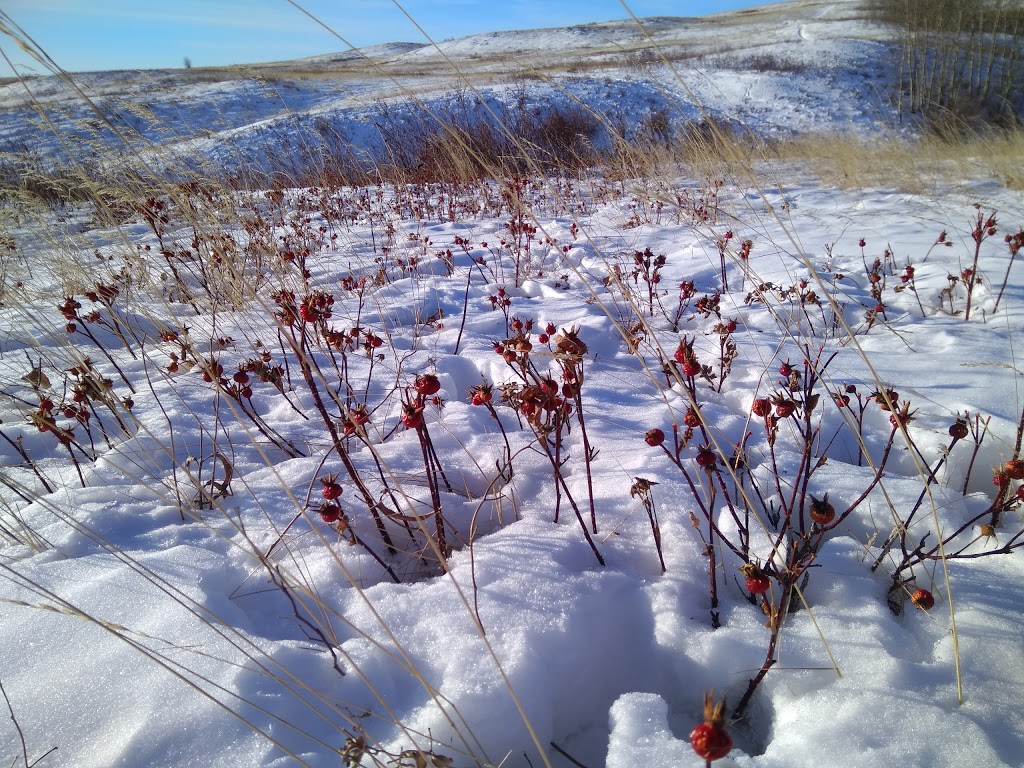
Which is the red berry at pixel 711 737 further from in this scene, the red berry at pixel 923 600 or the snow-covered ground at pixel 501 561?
the red berry at pixel 923 600

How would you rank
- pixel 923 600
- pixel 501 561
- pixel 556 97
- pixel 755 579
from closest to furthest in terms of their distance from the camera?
1. pixel 755 579
2. pixel 923 600
3. pixel 501 561
4. pixel 556 97

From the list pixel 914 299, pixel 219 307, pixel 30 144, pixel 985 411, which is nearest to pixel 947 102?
pixel 914 299

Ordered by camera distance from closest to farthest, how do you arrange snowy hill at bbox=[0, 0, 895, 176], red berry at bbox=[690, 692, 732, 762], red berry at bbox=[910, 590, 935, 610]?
1. red berry at bbox=[690, 692, 732, 762]
2. red berry at bbox=[910, 590, 935, 610]
3. snowy hill at bbox=[0, 0, 895, 176]

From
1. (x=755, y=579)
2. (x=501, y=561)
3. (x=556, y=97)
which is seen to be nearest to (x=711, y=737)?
(x=755, y=579)

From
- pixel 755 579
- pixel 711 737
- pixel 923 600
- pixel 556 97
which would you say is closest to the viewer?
pixel 711 737

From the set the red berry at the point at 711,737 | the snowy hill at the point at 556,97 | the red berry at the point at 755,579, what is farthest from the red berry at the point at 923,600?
the snowy hill at the point at 556,97

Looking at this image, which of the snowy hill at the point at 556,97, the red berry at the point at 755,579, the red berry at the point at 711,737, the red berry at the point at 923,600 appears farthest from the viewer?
the snowy hill at the point at 556,97

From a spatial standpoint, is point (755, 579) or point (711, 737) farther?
point (755, 579)

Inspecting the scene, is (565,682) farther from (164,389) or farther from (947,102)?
(947,102)

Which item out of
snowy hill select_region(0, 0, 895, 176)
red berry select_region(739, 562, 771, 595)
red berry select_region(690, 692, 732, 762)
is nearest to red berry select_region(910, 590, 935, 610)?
red berry select_region(739, 562, 771, 595)

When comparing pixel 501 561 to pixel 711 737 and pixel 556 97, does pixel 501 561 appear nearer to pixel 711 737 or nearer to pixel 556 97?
pixel 711 737

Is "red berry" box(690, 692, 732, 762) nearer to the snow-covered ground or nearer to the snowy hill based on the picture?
the snow-covered ground

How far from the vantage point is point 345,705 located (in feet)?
3.32

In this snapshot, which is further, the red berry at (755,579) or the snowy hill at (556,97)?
the snowy hill at (556,97)
